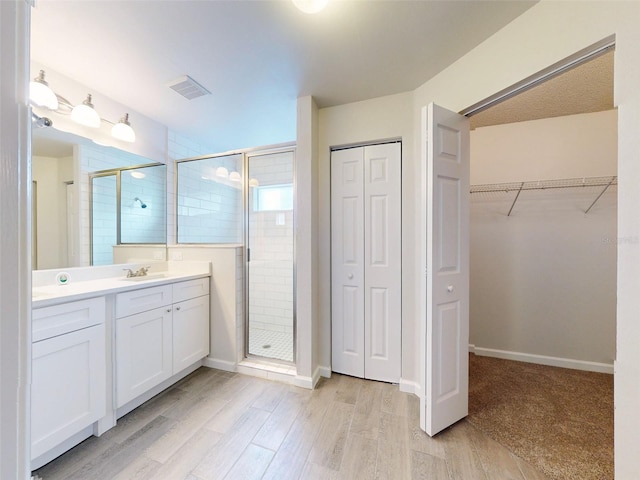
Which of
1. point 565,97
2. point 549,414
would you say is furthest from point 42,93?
point 549,414

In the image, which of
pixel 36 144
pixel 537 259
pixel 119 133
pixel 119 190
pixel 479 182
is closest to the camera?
pixel 36 144

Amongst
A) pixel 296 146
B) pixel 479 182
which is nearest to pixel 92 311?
pixel 296 146

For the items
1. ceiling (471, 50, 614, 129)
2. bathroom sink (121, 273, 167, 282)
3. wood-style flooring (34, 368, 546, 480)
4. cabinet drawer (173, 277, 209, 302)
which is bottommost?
wood-style flooring (34, 368, 546, 480)

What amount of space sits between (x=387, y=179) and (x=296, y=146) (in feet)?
2.65

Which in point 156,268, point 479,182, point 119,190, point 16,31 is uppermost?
point 479,182

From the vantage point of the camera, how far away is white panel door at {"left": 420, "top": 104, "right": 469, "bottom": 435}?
1490 millimetres

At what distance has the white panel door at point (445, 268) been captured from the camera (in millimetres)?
1490

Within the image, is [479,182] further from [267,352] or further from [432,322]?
[267,352]

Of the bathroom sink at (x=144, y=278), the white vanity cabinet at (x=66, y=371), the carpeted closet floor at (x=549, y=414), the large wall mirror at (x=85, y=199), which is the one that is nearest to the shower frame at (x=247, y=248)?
the bathroom sink at (x=144, y=278)

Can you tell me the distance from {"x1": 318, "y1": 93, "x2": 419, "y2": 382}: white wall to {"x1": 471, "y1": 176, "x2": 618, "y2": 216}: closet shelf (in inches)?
41.2

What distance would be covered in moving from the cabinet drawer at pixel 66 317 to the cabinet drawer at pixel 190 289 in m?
0.52

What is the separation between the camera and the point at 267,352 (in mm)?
2375

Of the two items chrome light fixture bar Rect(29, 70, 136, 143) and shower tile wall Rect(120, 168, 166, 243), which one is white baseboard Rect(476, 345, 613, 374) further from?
chrome light fixture bar Rect(29, 70, 136, 143)

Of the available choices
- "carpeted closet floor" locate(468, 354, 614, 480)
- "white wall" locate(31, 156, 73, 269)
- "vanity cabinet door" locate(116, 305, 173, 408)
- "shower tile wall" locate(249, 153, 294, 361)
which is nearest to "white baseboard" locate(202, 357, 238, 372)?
"shower tile wall" locate(249, 153, 294, 361)
